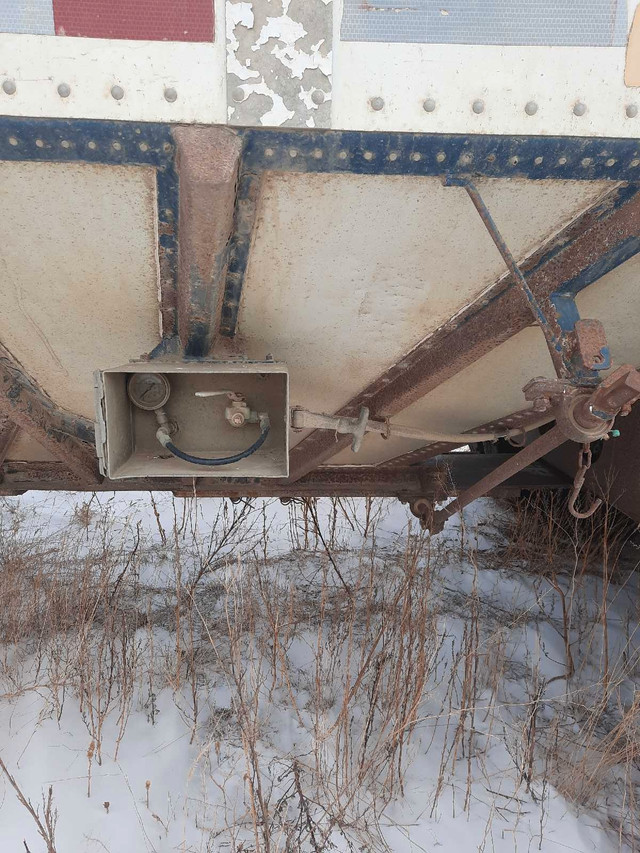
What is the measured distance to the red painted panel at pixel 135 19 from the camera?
1.11m

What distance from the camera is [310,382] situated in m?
2.16

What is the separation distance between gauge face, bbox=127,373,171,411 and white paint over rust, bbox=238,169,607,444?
30 cm

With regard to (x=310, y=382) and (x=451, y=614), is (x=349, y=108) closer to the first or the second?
(x=310, y=382)

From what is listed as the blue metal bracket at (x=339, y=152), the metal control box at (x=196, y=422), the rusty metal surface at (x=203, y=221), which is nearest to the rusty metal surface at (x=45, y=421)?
the metal control box at (x=196, y=422)

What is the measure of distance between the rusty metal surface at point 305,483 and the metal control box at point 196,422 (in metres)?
0.75

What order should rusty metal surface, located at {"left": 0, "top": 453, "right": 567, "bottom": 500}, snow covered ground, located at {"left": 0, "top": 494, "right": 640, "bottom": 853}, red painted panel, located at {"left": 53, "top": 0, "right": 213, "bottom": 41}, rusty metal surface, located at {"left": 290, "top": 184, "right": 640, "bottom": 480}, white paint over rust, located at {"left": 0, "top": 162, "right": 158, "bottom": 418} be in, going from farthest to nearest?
rusty metal surface, located at {"left": 0, "top": 453, "right": 567, "bottom": 500}, snow covered ground, located at {"left": 0, "top": 494, "right": 640, "bottom": 853}, rusty metal surface, located at {"left": 290, "top": 184, "right": 640, "bottom": 480}, white paint over rust, located at {"left": 0, "top": 162, "right": 158, "bottom": 418}, red painted panel, located at {"left": 53, "top": 0, "right": 213, "bottom": 41}

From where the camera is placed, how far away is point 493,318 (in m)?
1.75

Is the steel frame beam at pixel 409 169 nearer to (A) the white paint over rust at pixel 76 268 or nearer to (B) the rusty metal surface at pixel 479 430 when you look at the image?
(A) the white paint over rust at pixel 76 268

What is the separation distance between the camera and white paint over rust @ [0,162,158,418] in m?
1.36

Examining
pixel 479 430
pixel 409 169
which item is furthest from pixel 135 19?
pixel 479 430

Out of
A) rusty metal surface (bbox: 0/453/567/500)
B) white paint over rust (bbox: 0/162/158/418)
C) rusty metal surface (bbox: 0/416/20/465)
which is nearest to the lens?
white paint over rust (bbox: 0/162/158/418)

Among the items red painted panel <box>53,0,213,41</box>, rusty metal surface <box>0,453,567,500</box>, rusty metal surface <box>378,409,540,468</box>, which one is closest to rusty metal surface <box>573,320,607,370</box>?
rusty metal surface <box>378,409,540,468</box>

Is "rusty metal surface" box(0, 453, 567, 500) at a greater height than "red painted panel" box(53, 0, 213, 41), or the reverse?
"red painted panel" box(53, 0, 213, 41)

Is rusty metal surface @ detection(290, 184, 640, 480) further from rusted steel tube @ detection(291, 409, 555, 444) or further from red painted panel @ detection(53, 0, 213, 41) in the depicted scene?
red painted panel @ detection(53, 0, 213, 41)
